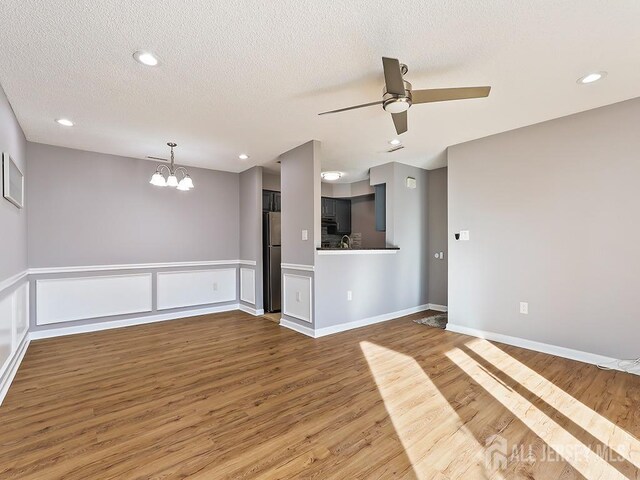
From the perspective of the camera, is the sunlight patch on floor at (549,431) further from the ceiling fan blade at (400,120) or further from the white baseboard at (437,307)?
the white baseboard at (437,307)

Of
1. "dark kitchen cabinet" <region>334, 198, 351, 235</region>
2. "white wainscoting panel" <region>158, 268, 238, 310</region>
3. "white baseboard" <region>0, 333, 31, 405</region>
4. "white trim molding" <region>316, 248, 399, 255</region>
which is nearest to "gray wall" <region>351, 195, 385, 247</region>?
"dark kitchen cabinet" <region>334, 198, 351, 235</region>

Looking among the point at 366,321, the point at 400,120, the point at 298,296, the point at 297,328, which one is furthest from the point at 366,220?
the point at 400,120

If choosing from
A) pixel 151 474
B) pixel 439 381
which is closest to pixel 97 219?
pixel 151 474

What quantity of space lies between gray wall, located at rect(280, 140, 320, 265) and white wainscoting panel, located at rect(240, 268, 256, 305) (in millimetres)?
1078

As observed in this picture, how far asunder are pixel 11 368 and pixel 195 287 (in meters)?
2.55

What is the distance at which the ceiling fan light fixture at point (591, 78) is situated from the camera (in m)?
2.36

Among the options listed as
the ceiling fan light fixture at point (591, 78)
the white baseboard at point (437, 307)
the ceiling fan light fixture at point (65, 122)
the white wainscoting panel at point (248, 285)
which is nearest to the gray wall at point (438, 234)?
the white baseboard at point (437, 307)

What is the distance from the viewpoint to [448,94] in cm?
218

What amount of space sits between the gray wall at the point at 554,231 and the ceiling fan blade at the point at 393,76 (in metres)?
2.25

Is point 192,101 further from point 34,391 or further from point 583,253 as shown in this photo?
point 583,253

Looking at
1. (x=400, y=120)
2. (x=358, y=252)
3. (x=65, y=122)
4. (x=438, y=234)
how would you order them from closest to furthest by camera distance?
(x=400, y=120), (x=65, y=122), (x=358, y=252), (x=438, y=234)

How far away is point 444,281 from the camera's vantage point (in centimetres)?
531

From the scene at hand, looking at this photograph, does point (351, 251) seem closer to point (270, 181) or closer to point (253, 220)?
point (253, 220)

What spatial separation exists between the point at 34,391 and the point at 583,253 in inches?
203
